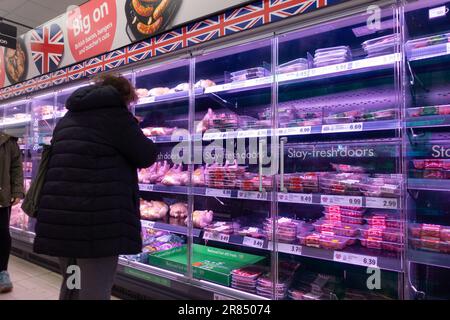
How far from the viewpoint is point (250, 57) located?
285 cm

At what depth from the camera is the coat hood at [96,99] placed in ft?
5.36

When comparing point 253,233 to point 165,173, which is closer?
point 253,233

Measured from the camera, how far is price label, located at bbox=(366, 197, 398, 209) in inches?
71.6

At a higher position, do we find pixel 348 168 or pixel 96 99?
pixel 96 99

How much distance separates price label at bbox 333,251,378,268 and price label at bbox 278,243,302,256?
0.74ft

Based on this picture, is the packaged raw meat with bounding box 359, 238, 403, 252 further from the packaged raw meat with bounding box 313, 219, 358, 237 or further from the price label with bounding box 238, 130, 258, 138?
the price label with bounding box 238, 130, 258, 138

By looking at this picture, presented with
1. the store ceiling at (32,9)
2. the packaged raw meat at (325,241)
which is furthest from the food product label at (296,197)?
the store ceiling at (32,9)

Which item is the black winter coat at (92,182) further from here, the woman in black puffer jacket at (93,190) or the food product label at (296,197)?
the food product label at (296,197)

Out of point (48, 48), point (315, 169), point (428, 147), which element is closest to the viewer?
point (428, 147)

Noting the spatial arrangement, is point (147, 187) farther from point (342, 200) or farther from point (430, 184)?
point (430, 184)

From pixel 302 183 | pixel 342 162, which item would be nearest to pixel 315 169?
pixel 342 162

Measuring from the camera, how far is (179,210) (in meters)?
3.20

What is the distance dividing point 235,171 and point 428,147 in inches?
52.4
